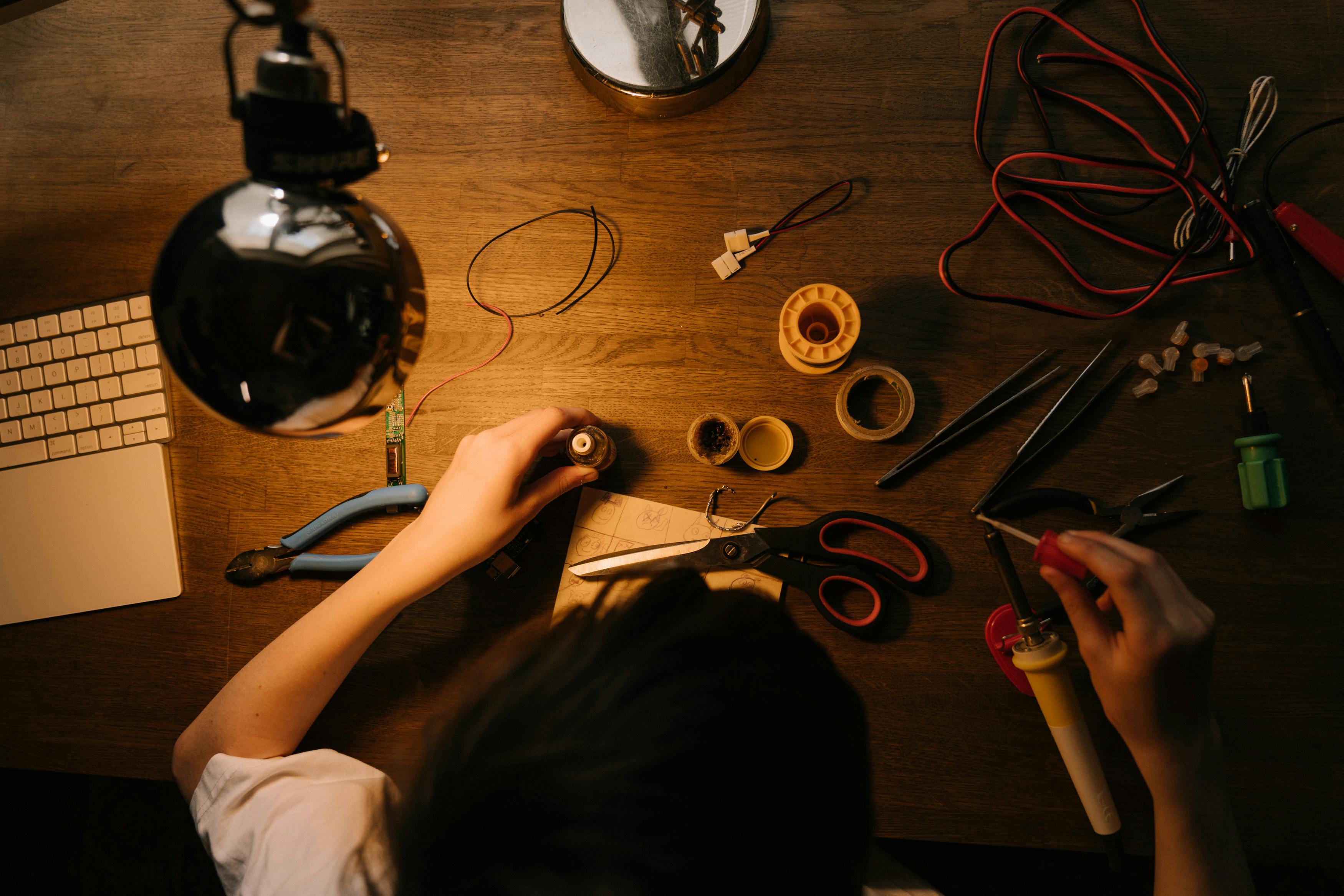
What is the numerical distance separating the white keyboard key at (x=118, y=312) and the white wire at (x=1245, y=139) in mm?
1398

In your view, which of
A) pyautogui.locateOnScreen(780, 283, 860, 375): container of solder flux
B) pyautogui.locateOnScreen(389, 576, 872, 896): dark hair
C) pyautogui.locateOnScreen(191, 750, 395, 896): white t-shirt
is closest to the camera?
pyautogui.locateOnScreen(389, 576, 872, 896): dark hair

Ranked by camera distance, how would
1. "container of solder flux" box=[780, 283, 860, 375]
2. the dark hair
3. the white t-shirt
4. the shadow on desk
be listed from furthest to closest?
the shadow on desk < "container of solder flux" box=[780, 283, 860, 375] < the white t-shirt < the dark hair

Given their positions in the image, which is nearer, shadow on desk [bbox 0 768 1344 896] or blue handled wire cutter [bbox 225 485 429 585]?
blue handled wire cutter [bbox 225 485 429 585]

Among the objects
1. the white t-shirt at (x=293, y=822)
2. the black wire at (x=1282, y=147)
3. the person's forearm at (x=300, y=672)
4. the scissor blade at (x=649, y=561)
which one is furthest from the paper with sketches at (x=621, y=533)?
the black wire at (x=1282, y=147)

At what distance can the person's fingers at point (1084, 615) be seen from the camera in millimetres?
703

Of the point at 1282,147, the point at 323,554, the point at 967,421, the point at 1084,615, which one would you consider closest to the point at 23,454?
the point at 323,554

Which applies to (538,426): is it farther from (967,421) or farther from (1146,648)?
(1146,648)

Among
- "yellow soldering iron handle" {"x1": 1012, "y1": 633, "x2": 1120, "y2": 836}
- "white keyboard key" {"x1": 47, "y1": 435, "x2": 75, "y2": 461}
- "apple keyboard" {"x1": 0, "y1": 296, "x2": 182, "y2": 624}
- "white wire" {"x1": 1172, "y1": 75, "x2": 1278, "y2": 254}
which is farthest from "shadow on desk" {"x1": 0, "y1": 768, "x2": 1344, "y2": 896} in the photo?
"white wire" {"x1": 1172, "y1": 75, "x2": 1278, "y2": 254}

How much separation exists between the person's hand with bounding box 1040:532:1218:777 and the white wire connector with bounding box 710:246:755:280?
501 millimetres

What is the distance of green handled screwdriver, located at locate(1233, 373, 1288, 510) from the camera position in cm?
75

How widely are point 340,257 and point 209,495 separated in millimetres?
657

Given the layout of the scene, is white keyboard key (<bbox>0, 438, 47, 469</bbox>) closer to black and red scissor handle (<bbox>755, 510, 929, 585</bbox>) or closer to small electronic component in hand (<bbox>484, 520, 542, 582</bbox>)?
small electronic component in hand (<bbox>484, 520, 542, 582</bbox>)

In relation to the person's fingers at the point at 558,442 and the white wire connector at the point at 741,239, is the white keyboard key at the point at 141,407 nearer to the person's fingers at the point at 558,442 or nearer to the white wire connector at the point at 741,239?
the person's fingers at the point at 558,442

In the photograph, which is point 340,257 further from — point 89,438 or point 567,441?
point 89,438
